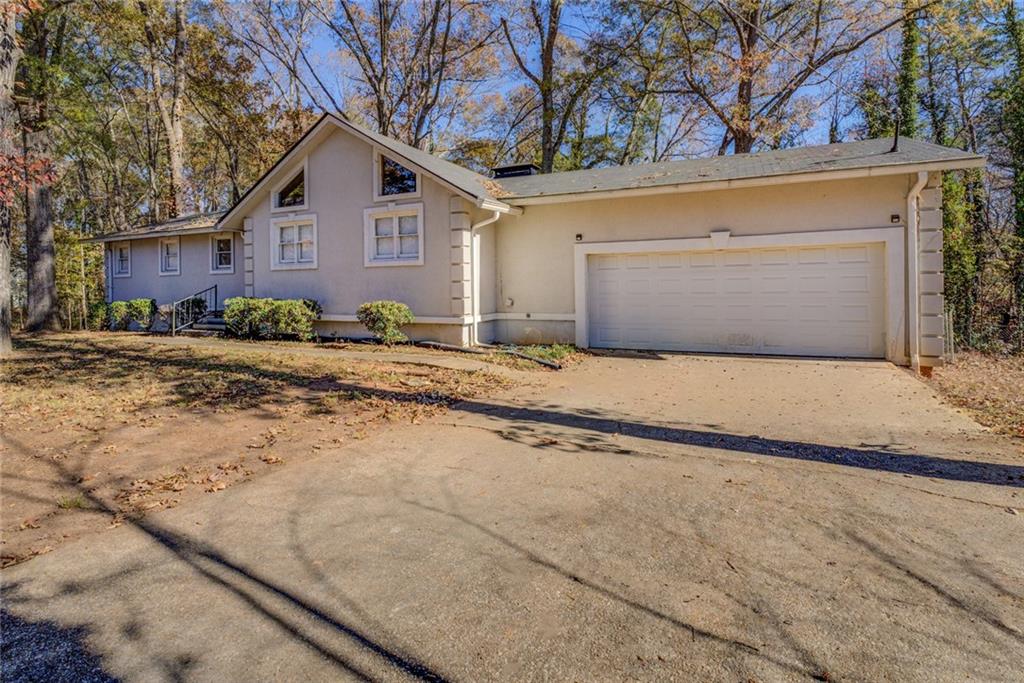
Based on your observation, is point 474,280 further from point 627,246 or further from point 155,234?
point 155,234

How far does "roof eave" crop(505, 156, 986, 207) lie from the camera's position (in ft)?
29.9

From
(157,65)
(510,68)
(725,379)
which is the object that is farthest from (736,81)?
(157,65)

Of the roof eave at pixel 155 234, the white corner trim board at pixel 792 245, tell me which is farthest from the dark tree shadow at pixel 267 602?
the roof eave at pixel 155 234

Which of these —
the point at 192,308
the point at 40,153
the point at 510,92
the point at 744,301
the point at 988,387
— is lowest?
the point at 988,387

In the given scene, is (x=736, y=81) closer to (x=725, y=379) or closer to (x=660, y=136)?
(x=660, y=136)

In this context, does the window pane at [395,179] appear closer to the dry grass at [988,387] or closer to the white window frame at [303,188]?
the white window frame at [303,188]

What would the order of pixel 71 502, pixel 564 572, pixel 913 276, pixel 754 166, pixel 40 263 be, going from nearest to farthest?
pixel 564 572, pixel 71 502, pixel 913 276, pixel 754 166, pixel 40 263

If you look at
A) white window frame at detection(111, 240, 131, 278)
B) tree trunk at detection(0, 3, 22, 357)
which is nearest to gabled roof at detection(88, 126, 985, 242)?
tree trunk at detection(0, 3, 22, 357)

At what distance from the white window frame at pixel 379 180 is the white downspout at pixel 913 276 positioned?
9.65 m

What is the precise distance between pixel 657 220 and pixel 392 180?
6.16 meters

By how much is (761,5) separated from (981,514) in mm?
19599

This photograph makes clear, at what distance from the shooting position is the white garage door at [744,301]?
10.3 meters

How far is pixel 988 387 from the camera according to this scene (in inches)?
312

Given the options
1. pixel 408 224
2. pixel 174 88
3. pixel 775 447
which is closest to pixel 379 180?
pixel 408 224
